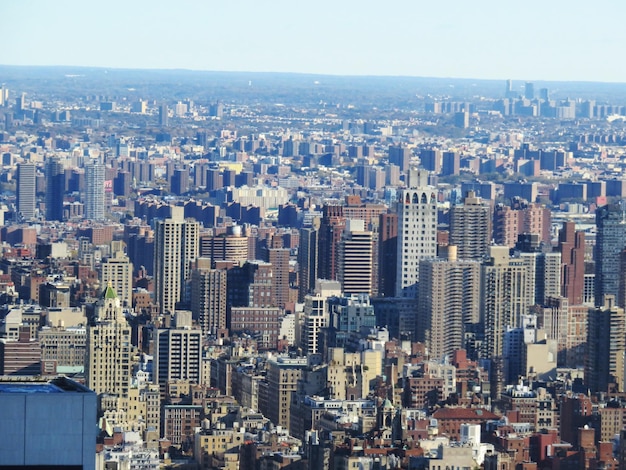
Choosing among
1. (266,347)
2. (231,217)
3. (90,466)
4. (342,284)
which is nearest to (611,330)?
(266,347)

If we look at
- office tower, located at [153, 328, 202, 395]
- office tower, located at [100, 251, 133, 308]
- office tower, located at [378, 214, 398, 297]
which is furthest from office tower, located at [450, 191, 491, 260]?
office tower, located at [153, 328, 202, 395]

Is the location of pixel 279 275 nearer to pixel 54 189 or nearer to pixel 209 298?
pixel 209 298

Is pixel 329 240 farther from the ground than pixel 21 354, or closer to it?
closer to it

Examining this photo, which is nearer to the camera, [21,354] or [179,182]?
[21,354]

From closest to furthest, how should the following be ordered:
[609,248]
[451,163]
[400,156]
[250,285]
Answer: [250,285], [609,248], [451,163], [400,156]

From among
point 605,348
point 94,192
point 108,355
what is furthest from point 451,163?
point 108,355

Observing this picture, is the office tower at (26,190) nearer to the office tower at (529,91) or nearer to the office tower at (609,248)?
the office tower at (609,248)
